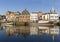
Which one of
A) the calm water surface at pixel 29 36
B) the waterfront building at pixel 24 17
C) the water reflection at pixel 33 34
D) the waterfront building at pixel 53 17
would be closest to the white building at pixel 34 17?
the waterfront building at pixel 24 17

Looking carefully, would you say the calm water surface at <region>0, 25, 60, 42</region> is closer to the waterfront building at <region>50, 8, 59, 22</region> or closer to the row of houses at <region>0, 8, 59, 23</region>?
the row of houses at <region>0, 8, 59, 23</region>

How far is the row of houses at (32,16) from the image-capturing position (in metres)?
16.8

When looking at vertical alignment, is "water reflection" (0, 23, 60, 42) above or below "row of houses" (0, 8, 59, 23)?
below

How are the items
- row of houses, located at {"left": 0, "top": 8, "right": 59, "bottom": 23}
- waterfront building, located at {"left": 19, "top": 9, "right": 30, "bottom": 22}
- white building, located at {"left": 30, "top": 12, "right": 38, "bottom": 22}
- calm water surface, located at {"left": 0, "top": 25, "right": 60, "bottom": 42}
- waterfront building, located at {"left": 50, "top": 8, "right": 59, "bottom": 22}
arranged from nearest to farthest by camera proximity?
1. calm water surface, located at {"left": 0, "top": 25, "right": 60, "bottom": 42}
2. waterfront building, located at {"left": 19, "top": 9, "right": 30, "bottom": 22}
3. row of houses, located at {"left": 0, "top": 8, "right": 59, "bottom": 23}
4. white building, located at {"left": 30, "top": 12, "right": 38, "bottom": 22}
5. waterfront building, located at {"left": 50, "top": 8, "right": 59, "bottom": 22}

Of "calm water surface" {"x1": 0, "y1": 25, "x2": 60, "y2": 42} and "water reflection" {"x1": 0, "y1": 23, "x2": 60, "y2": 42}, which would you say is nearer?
"calm water surface" {"x1": 0, "y1": 25, "x2": 60, "y2": 42}

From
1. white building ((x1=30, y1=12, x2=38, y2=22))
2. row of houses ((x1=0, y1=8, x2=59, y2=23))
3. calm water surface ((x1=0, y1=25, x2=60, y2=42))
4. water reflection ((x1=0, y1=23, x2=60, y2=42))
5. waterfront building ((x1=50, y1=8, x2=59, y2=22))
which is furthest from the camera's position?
waterfront building ((x1=50, y1=8, x2=59, y2=22))

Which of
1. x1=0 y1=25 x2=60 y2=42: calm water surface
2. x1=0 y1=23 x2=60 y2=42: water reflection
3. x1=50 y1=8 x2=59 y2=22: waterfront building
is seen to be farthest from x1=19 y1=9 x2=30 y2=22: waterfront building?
x1=0 y1=25 x2=60 y2=42: calm water surface

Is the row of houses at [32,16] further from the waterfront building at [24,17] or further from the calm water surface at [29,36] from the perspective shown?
the calm water surface at [29,36]

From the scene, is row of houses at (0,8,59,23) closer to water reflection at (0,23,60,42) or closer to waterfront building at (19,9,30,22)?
waterfront building at (19,9,30,22)

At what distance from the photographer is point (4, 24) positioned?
62.0 feet

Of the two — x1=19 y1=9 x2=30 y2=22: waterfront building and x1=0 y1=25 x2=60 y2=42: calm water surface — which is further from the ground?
x1=19 y1=9 x2=30 y2=22: waterfront building

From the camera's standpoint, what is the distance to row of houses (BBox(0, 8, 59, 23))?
1678 cm

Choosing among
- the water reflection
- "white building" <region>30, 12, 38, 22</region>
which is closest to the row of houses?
"white building" <region>30, 12, 38, 22</region>

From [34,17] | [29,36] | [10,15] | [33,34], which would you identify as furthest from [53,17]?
[29,36]
